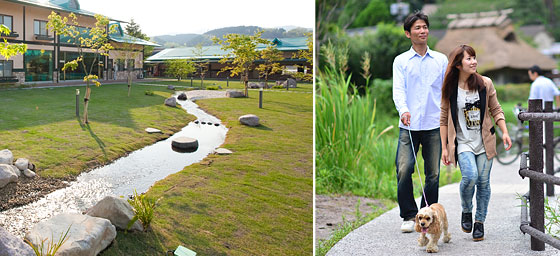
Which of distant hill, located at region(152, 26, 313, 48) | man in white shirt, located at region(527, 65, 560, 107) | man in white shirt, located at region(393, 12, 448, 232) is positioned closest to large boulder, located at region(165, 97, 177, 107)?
distant hill, located at region(152, 26, 313, 48)

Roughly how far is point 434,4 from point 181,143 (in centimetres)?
1096

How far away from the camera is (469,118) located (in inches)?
107

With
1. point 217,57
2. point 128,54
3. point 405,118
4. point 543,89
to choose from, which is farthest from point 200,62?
point 543,89

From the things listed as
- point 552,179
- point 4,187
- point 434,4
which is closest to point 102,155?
point 4,187

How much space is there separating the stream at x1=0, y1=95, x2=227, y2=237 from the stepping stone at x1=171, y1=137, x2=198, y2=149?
3cm

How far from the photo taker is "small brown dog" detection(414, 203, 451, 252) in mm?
2812

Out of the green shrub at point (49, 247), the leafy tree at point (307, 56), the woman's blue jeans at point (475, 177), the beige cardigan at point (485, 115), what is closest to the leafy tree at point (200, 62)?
the leafy tree at point (307, 56)

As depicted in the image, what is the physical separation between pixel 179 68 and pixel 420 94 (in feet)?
5.65

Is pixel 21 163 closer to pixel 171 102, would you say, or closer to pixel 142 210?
pixel 142 210

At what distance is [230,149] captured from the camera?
12.7 ft

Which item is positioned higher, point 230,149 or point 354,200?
point 230,149

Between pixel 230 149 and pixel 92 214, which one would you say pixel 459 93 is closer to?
pixel 230 149

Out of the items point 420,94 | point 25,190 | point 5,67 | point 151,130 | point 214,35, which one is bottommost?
point 25,190

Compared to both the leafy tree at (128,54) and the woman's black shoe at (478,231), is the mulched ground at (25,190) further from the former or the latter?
the woman's black shoe at (478,231)
